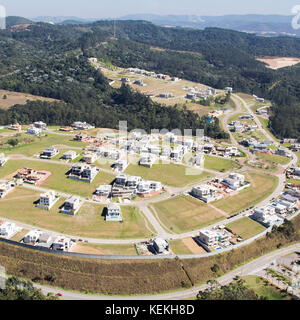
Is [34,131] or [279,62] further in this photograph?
[279,62]

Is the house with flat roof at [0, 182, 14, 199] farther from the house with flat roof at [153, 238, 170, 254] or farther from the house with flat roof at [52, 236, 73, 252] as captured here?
the house with flat roof at [153, 238, 170, 254]

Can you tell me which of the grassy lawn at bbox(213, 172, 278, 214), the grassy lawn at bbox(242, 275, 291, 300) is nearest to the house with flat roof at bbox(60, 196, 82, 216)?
the grassy lawn at bbox(213, 172, 278, 214)

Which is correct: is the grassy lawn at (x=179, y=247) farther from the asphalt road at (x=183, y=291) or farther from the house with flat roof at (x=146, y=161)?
the house with flat roof at (x=146, y=161)

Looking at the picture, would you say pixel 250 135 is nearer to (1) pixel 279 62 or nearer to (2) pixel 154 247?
(2) pixel 154 247

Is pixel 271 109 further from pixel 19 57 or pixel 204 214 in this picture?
pixel 19 57

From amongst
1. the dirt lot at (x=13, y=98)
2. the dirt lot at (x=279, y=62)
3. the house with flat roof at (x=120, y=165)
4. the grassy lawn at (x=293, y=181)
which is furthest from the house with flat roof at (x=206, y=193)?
the dirt lot at (x=279, y=62)

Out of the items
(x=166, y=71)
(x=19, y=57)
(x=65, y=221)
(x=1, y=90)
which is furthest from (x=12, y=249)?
(x=19, y=57)

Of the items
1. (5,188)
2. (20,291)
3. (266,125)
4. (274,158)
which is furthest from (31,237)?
(266,125)
